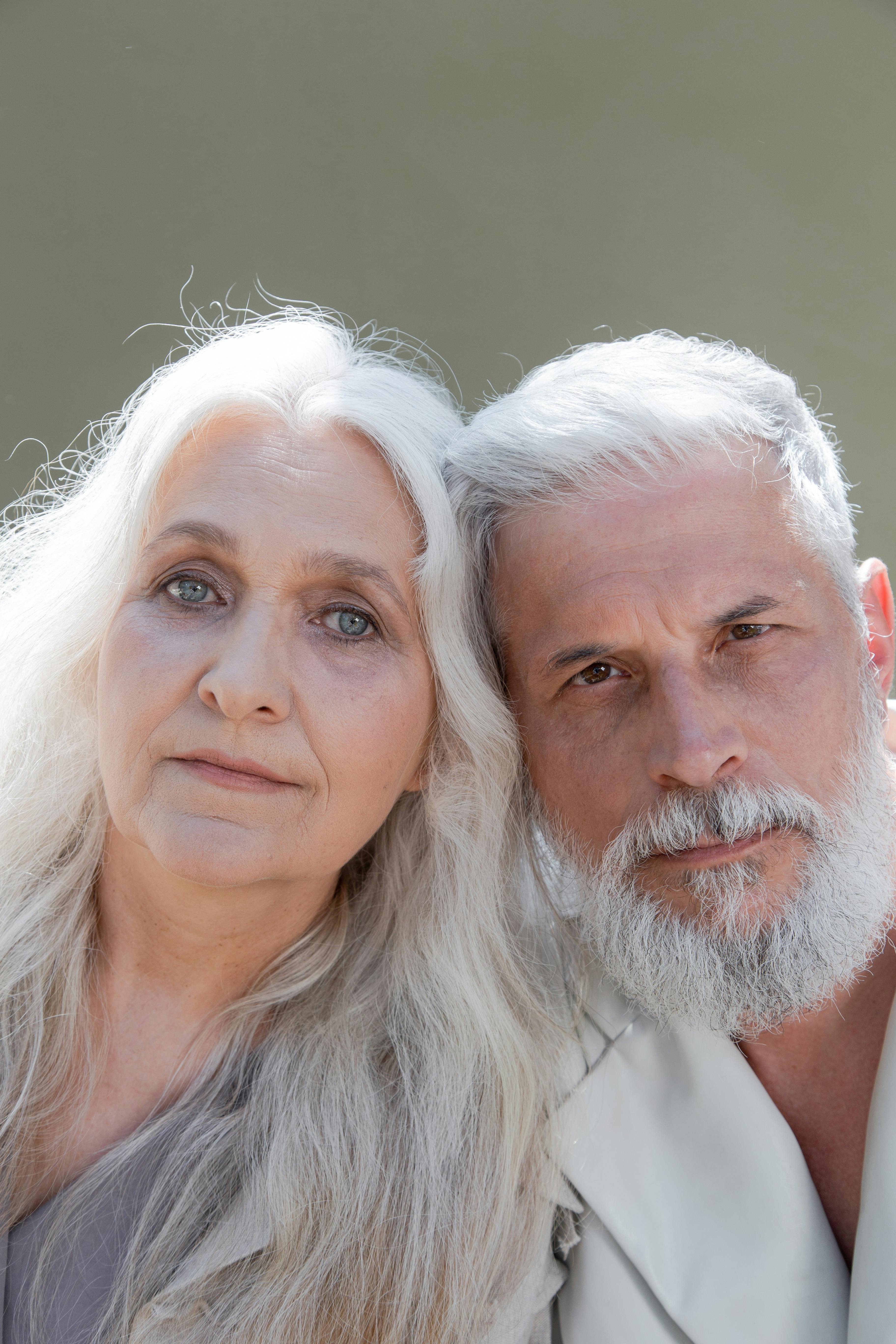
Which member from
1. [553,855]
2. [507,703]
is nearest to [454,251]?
[507,703]

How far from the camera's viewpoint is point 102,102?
10.6 ft

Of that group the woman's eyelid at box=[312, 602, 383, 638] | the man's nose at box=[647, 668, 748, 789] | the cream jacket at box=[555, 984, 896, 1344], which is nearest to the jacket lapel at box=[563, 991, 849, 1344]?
the cream jacket at box=[555, 984, 896, 1344]

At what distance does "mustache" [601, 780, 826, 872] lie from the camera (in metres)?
1.56

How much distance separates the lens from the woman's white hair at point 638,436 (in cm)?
178

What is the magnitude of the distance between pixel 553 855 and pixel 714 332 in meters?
2.40

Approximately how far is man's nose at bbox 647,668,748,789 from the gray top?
1.16 metres

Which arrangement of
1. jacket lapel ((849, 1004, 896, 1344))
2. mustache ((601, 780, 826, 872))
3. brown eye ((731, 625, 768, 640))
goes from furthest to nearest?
brown eye ((731, 625, 768, 640))
mustache ((601, 780, 826, 872))
jacket lapel ((849, 1004, 896, 1344))

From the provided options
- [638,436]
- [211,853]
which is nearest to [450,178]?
[638,436]

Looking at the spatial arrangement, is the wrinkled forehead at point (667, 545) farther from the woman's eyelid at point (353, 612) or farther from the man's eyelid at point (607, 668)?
the woman's eyelid at point (353, 612)

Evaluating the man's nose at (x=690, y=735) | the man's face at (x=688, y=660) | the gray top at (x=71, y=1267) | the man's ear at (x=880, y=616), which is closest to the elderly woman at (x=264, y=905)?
the gray top at (x=71, y=1267)

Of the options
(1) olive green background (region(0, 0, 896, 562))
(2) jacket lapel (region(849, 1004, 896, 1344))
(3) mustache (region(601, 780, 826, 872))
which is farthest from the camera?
(1) olive green background (region(0, 0, 896, 562))

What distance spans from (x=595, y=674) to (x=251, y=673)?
2.08 ft

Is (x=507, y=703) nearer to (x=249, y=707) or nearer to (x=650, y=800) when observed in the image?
(x=650, y=800)

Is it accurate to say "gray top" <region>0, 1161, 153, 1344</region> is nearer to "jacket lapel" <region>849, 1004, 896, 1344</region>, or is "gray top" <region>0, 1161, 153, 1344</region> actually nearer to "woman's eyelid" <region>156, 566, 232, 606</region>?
"woman's eyelid" <region>156, 566, 232, 606</region>
